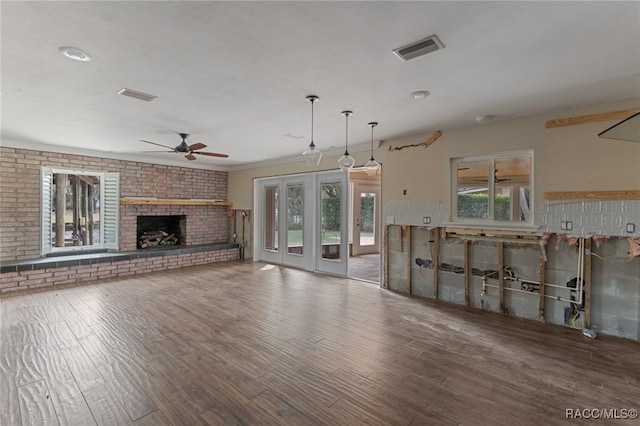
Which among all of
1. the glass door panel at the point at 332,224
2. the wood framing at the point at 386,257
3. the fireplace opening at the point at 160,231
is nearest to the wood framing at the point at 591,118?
the wood framing at the point at 386,257

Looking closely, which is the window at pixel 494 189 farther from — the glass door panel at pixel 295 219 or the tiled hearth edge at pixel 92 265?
the tiled hearth edge at pixel 92 265

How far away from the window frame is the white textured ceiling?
0.52 m

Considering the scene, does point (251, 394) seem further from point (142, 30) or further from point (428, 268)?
point (428, 268)

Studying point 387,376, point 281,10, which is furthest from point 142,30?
point 387,376

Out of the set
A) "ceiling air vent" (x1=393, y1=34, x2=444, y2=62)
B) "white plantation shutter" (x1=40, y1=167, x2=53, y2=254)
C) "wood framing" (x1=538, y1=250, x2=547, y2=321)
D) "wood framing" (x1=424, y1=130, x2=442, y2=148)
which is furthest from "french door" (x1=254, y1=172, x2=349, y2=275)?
"white plantation shutter" (x1=40, y1=167, x2=53, y2=254)

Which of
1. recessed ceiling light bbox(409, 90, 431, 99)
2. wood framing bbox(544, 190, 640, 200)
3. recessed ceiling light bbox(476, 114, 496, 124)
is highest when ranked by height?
recessed ceiling light bbox(476, 114, 496, 124)

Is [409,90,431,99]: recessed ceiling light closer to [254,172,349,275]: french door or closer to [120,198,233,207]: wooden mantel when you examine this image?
[254,172,349,275]: french door

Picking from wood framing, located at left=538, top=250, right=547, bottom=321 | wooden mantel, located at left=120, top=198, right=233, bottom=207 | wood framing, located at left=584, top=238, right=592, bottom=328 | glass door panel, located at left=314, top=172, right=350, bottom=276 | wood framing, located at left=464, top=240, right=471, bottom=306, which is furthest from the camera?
wooden mantel, located at left=120, top=198, right=233, bottom=207

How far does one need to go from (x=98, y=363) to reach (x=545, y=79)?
4780 millimetres

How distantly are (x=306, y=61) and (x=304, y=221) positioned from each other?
4.60 m

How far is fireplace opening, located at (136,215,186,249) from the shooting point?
23.4 feet

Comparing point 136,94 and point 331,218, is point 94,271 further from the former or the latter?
point 331,218

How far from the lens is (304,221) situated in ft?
22.1

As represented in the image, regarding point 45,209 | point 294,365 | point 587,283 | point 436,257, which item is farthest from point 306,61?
point 45,209
